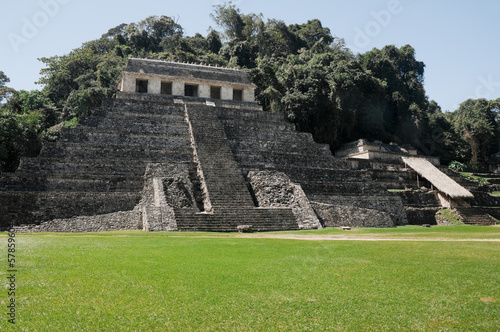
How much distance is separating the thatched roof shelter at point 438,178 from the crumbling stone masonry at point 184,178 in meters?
4.45

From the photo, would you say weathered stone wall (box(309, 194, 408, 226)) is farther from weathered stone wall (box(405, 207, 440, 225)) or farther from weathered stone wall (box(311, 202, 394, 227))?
weathered stone wall (box(311, 202, 394, 227))

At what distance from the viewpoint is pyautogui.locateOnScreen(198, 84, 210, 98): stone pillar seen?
27.1 meters

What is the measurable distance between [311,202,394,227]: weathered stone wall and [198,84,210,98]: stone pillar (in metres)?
14.1

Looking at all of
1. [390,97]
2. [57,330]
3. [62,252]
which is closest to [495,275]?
[57,330]

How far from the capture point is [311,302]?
391cm

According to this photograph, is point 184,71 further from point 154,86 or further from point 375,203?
point 375,203

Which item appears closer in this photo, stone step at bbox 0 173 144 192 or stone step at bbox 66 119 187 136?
stone step at bbox 0 173 144 192

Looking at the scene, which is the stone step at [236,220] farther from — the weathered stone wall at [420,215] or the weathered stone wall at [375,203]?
the weathered stone wall at [420,215]

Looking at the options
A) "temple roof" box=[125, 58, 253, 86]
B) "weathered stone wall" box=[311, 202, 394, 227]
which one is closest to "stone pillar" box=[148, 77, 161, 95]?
"temple roof" box=[125, 58, 253, 86]

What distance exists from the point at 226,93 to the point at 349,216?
49.2 feet

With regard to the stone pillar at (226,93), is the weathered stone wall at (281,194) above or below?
below

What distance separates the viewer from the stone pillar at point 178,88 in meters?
26.5

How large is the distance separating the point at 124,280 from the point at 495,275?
4556 mm

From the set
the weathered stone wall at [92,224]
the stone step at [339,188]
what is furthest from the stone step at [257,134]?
the weathered stone wall at [92,224]
